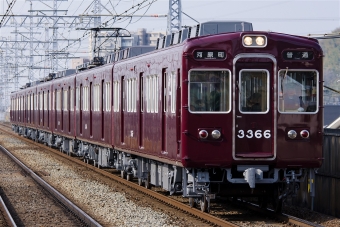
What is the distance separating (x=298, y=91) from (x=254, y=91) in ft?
2.29

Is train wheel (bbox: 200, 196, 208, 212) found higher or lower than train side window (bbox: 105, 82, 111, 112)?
lower

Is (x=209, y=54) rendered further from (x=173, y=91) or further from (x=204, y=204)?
(x=204, y=204)

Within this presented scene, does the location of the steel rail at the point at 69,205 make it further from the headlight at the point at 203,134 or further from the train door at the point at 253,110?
the train door at the point at 253,110

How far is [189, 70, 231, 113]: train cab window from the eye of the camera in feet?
40.3

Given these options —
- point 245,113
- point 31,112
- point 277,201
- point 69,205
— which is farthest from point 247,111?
point 31,112

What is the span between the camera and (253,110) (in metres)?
12.3

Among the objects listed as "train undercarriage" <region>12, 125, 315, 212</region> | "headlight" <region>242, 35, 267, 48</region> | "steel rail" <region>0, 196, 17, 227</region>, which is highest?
"headlight" <region>242, 35, 267, 48</region>

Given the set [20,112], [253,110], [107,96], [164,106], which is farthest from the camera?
[20,112]

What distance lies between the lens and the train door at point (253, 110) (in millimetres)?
12289

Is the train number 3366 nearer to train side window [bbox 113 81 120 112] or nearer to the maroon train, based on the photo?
the maroon train

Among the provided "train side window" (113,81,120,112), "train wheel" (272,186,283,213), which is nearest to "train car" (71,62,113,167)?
"train side window" (113,81,120,112)

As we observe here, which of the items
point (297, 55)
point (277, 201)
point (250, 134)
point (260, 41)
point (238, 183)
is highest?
Answer: point (260, 41)

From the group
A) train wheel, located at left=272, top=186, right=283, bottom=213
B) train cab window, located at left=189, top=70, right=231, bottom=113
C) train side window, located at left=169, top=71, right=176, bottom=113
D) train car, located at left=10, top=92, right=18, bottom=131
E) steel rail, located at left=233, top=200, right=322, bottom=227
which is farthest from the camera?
train car, located at left=10, top=92, right=18, bottom=131

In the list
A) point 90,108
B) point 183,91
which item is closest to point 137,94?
point 183,91
